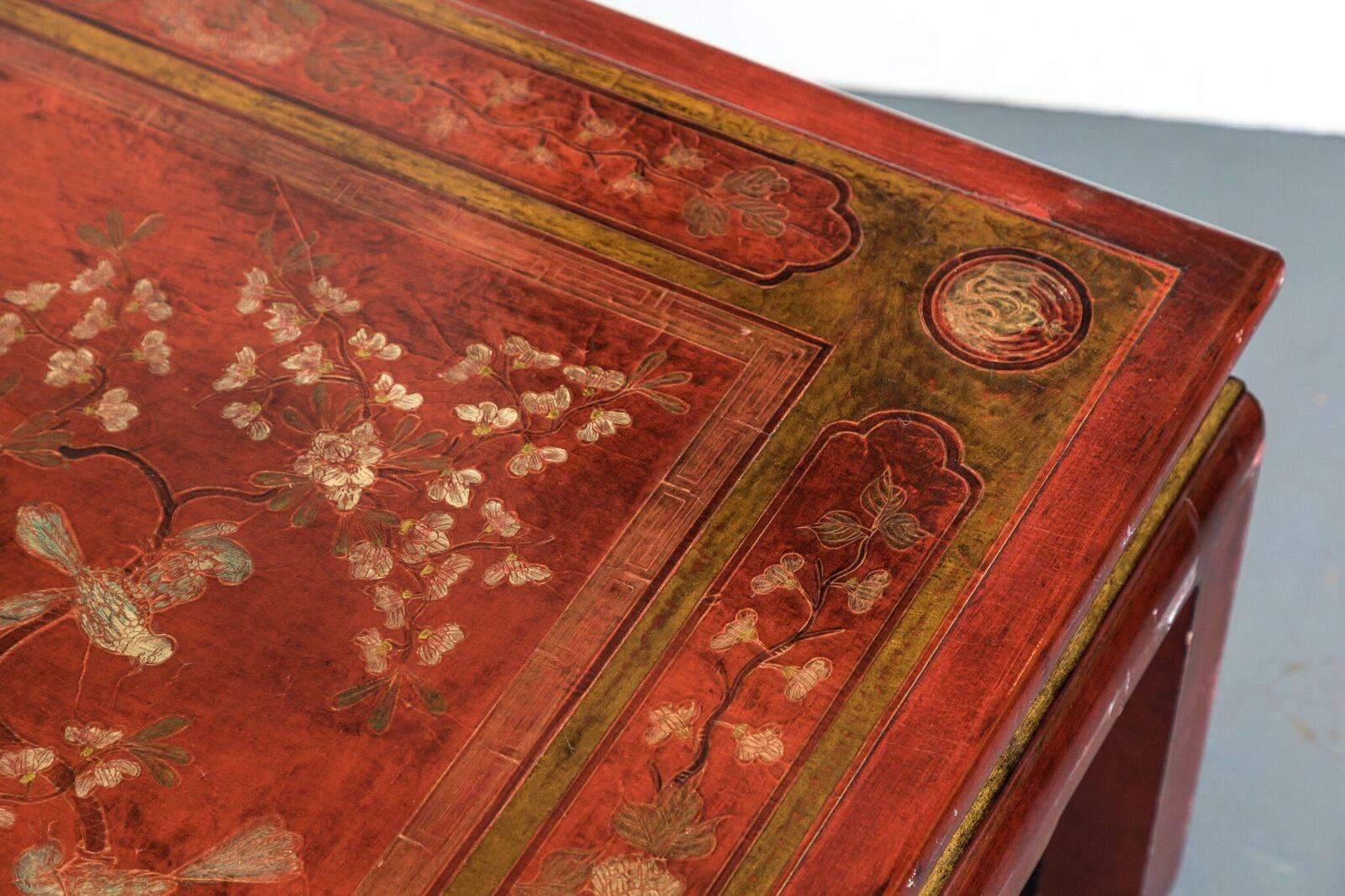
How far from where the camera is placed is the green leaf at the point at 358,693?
3.25 feet

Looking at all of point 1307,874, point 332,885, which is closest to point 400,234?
point 332,885

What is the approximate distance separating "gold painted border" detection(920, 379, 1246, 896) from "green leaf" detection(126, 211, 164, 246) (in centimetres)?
77

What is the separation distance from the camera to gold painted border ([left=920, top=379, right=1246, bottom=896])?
0.99 m

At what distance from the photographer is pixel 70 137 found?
4.26 ft

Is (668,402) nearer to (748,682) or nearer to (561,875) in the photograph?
(748,682)

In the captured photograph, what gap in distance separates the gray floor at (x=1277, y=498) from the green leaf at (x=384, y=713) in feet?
3.72

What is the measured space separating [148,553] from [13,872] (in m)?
0.23

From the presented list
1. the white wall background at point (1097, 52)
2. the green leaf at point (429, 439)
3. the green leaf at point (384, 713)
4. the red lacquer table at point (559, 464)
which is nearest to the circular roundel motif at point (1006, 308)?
the red lacquer table at point (559, 464)

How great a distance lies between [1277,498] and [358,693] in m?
1.44

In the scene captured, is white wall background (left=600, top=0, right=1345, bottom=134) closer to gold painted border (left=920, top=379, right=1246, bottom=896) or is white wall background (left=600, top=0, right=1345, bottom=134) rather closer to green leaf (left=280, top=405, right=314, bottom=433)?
gold painted border (left=920, top=379, right=1246, bottom=896)

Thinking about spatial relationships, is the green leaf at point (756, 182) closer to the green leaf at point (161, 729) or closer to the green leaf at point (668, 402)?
the green leaf at point (668, 402)

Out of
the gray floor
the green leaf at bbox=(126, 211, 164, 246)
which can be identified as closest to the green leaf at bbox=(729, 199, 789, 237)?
the green leaf at bbox=(126, 211, 164, 246)

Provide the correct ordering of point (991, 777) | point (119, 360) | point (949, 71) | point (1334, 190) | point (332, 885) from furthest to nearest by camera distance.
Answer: point (949, 71) → point (1334, 190) → point (119, 360) → point (991, 777) → point (332, 885)

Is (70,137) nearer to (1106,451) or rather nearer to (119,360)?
(119,360)
